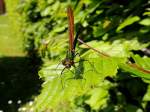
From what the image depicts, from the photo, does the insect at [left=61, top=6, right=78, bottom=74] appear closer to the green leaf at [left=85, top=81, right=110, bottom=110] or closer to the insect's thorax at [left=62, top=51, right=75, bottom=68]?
the insect's thorax at [left=62, top=51, right=75, bottom=68]

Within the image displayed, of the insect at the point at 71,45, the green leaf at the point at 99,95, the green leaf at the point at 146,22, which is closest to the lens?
the insect at the point at 71,45

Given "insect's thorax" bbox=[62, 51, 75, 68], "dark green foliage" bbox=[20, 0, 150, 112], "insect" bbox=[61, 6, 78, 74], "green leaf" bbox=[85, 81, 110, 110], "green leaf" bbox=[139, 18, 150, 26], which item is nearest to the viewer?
"insect" bbox=[61, 6, 78, 74]

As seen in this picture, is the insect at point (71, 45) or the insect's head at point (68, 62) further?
the insect's head at point (68, 62)

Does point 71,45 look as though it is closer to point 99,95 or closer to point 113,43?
point 113,43

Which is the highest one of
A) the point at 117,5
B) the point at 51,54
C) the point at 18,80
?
the point at 117,5

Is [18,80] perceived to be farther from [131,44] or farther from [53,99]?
[53,99]

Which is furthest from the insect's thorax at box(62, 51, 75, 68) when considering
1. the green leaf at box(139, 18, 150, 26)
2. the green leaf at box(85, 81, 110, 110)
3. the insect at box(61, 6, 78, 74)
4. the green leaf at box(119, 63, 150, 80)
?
the green leaf at box(85, 81, 110, 110)

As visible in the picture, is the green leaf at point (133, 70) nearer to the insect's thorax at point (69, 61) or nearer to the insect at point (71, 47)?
the insect at point (71, 47)

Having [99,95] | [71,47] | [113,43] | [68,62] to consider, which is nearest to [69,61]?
[68,62]

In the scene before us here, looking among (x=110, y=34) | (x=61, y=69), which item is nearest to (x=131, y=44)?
(x=110, y=34)

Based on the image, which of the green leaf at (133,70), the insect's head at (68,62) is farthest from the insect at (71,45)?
the green leaf at (133,70)

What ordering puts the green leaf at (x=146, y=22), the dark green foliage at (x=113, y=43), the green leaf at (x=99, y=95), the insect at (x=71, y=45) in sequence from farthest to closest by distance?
the green leaf at (x=99, y=95) → the green leaf at (x=146, y=22) → the dark green foliage at (x=113, y=43) → the insect at (x=71, y=45)
